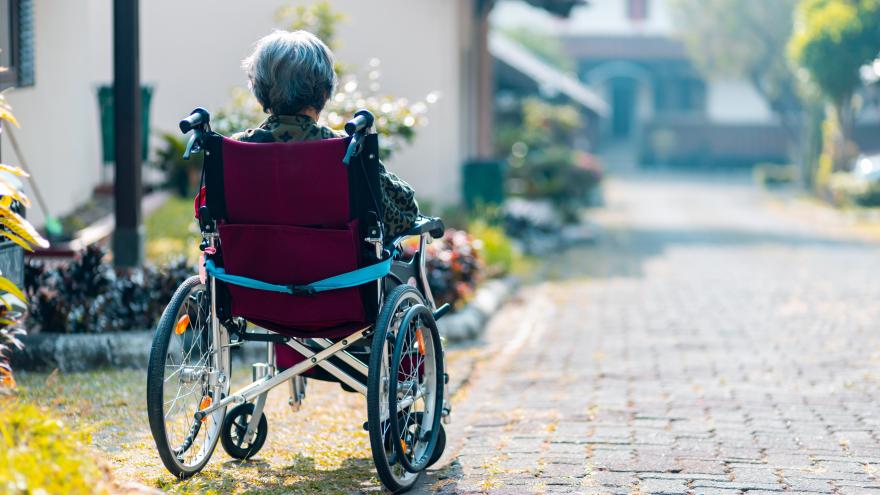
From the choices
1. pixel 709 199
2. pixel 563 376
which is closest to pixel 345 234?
pixel 563 376

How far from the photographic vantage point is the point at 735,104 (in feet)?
146

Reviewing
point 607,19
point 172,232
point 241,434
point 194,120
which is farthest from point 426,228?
point 607,19

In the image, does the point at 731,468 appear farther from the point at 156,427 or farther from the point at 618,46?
the point at 618,46

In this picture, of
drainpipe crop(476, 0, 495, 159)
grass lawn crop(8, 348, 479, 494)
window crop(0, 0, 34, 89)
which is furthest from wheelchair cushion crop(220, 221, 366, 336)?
drainpipe crop(476, 0, 495, 159)

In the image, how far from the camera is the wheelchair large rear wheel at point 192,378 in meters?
4.27

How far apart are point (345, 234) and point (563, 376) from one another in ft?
10.6

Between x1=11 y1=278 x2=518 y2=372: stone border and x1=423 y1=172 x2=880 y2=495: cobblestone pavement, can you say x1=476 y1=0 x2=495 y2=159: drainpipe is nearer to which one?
x1=423 y1=172 x2=880 y2=495: cobblestone pavement

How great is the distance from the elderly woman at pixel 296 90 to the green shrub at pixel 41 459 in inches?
58.1

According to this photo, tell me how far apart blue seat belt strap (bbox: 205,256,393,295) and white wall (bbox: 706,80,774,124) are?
40939 mm

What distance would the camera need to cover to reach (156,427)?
4.16 metres

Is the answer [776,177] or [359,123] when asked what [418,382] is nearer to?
[359,123]

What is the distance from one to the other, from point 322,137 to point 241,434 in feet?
4.14

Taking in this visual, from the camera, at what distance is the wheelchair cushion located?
4301 millimetres

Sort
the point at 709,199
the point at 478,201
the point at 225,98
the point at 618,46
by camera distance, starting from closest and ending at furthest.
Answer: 1. the point at 225,98
2. the point at 478,201
3. the point at 709,199
4. the point at 618,46
